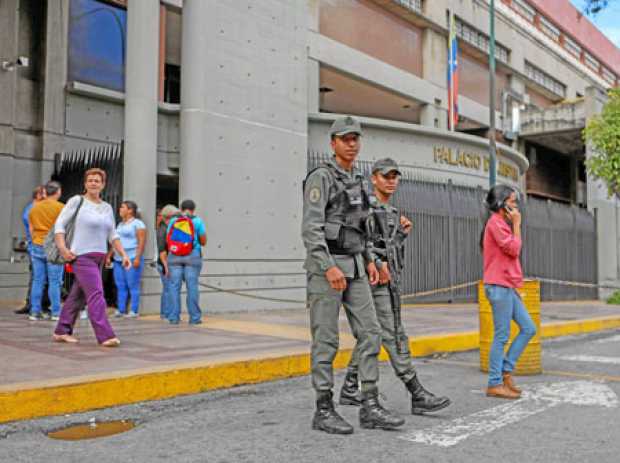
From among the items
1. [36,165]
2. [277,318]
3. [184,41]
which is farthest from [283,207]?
[36,165]

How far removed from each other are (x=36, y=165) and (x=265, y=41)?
202 inches

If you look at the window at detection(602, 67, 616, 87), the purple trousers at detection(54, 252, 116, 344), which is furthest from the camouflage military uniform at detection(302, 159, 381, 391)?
the window at detection(602, 67, 616, 87)

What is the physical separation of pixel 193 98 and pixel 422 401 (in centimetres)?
768

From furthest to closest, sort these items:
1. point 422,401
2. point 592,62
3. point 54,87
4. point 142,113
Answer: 1. point 592,62
2. point 54,87
3. point 142,113
4. point 422,401

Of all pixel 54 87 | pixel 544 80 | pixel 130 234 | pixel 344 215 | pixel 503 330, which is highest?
pixel 544 80

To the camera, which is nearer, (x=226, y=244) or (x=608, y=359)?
(x=608, y=359)

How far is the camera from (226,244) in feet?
37.2

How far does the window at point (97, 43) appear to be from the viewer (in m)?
13.6

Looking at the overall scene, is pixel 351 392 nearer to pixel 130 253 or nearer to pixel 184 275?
pixel 184 275

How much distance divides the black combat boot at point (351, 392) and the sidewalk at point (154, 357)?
1268 mm

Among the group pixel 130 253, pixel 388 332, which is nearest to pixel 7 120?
pixel 130 253

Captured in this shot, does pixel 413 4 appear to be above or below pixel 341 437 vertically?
above

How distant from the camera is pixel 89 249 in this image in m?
6.66

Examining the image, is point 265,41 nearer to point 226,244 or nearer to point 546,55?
point 226,244
